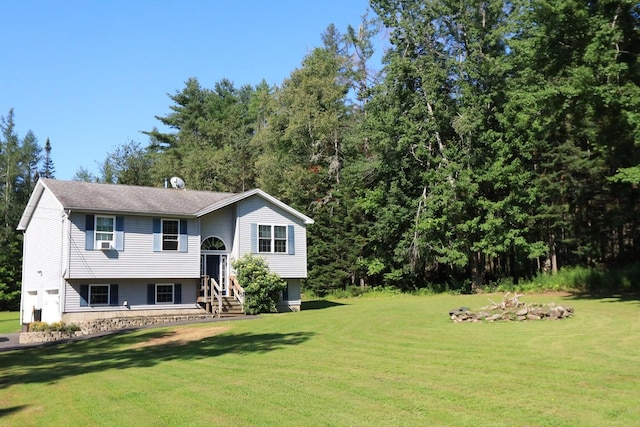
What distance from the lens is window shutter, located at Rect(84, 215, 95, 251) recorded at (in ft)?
76.6

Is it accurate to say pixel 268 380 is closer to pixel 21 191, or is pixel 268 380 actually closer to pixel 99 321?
pixel 99 321

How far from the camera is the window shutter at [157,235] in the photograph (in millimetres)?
24953

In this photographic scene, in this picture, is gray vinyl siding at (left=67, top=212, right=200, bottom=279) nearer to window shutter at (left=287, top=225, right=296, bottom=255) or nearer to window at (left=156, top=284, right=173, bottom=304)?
window at (left=156, top=284, right=173, bottom=304)

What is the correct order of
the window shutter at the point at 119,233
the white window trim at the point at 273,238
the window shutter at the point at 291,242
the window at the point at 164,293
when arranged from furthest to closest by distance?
the window shutter at the point at 291,242 → the white window trim at the point at 273,238 → the window at the point at 164,293 → the window shutter at the point at 119,233

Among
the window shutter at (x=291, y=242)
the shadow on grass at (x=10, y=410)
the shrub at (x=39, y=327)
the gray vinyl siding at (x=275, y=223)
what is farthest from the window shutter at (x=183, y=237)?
the shadow on grass at (x=10, y=410)

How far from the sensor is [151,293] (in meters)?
25.4

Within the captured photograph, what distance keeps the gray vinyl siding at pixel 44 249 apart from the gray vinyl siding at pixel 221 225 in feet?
20.8

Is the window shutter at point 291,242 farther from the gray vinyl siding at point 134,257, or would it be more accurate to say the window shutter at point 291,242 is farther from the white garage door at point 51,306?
the white garage door at point 51,306

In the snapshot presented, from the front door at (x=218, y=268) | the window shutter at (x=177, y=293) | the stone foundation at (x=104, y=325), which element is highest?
the front door at (x=218, y=268)

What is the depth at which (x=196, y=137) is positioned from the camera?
63562mm

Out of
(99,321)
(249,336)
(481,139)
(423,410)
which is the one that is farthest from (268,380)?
(481,139)

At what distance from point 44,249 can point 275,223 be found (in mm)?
10963

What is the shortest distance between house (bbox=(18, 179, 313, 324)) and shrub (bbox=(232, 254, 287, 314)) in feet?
1.82

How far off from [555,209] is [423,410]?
2580cm
